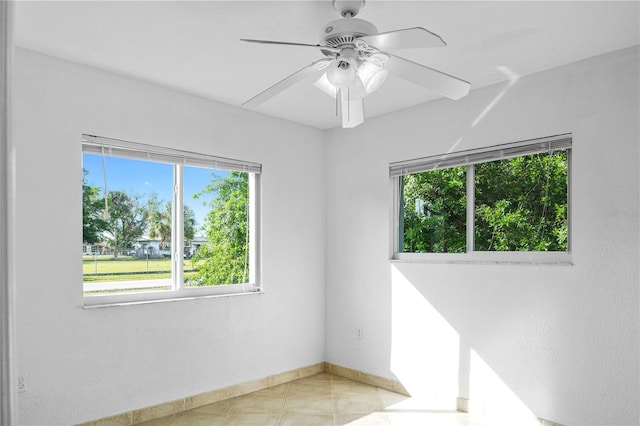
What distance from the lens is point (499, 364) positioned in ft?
9.82

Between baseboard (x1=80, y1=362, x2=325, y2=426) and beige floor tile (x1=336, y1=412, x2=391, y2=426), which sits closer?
baseboard (x1=80, y1=362, x2=325, y2=426)

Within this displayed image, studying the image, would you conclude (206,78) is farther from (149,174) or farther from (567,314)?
(567,314)

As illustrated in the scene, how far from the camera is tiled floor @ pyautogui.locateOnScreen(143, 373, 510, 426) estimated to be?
Answer: 3.01m

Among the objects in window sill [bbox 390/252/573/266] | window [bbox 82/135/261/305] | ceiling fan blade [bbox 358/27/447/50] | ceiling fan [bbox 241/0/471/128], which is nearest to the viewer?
ceiling fan blade [bbox 358/27/447/50]

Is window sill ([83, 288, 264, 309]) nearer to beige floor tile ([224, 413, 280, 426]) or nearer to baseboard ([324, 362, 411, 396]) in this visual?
beige floor tile ([224, 413, 280, 426])

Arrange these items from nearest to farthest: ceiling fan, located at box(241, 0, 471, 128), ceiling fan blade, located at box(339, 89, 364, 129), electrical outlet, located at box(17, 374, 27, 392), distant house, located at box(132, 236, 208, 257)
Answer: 1. ceiling fan, located at box(241, 0, 471, 128)
2. ceiling fan blade, located at box(339, 89, 364, 129)
3. electrical outlet, located at box(17, 374, 27, 392)
4. distant house, located at box(132, 236, 208, 257)

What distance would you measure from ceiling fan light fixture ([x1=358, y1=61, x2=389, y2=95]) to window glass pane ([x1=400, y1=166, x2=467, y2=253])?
1527 mm

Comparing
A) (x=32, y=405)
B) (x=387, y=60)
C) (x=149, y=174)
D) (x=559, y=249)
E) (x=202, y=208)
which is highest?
(x=387, y=60)

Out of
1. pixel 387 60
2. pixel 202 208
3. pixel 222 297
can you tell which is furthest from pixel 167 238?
pixel 387 60

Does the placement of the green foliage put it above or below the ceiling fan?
below

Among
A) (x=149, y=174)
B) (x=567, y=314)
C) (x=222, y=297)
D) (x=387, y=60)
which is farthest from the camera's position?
(x=222, y=297)

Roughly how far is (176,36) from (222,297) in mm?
1924

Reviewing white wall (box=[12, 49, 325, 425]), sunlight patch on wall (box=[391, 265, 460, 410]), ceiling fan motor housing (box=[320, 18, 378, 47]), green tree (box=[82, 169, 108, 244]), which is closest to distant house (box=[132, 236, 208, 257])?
green tree (box=[82, 169, 108, 244])

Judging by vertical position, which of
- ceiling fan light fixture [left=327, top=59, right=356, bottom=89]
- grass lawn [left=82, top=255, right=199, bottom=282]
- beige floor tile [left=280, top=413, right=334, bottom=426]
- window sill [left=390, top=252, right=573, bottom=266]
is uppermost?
ceiling fan light fixture [left=327, top=59, right=356, bottom=89]
